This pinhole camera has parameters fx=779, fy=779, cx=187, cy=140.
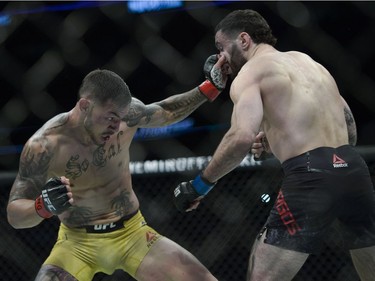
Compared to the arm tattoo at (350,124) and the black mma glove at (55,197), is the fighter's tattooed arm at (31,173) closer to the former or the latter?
the black mma glove at (55,197)

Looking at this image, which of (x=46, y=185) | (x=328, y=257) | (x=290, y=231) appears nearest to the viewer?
(x=290, y=231)

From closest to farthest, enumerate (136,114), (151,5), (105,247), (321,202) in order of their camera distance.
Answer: (321,202)
(105,247)
(136,114)
(151,5)

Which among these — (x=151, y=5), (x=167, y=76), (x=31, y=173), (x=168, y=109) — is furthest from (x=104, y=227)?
(x=151, y=5)

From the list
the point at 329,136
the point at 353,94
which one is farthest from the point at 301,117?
the point at 353,94

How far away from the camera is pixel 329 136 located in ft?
7.68

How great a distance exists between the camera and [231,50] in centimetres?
256

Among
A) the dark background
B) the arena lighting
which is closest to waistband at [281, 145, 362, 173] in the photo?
the dark background

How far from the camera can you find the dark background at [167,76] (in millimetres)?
3281

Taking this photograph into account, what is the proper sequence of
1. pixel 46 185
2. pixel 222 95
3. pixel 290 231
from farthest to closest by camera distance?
pixel 222 95 → pixel 46 185 → pixel 290 231

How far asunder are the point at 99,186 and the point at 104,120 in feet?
0.90

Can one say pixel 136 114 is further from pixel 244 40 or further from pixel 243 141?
pixel 243 141

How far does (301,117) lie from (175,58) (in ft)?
3.84

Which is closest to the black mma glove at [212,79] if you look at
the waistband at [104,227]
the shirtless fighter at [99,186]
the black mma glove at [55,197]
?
the shirtless fighter at [99,186]

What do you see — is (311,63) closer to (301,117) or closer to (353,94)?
(301,117)
